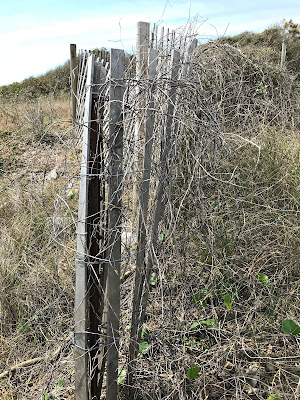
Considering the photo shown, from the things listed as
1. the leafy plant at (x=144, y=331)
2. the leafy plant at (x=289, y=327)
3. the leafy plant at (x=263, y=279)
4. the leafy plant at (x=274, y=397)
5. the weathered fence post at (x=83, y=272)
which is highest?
the weathered fence post at (x=83, y=272)

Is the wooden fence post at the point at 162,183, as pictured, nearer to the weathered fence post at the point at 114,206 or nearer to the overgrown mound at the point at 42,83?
the weathered fence post at the point at 114,206

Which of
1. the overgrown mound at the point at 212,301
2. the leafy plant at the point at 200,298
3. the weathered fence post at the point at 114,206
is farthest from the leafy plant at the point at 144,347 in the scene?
the leafy plant at the point at 200,298

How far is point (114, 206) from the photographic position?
150 cm

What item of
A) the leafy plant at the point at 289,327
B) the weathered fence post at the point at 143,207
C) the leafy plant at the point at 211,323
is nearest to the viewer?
the weathered fence post at the point at 143,207

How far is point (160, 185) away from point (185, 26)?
5.37ft

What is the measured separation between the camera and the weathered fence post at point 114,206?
4.79 feet

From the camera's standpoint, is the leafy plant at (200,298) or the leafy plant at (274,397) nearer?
the leafy plant at (274,397)

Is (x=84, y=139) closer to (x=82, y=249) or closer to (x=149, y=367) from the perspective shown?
(x=82, y=249)

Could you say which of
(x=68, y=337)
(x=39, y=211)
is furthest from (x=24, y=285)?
(x=39, y=211)

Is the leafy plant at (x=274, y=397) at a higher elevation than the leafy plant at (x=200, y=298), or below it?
below

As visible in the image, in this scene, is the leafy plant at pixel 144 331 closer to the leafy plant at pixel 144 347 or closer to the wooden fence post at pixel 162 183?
the leafy plant at pixel 144 347

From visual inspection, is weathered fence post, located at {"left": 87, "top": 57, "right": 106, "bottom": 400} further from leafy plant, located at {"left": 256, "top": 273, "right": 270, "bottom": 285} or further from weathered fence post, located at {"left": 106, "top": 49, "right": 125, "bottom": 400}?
leafy plant, located at {"left": 256, "top": 273, "right": 270, "bottom": 285}

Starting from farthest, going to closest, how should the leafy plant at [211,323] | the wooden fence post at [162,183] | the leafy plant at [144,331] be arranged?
the leafy plant at [211,323]
the leafy plant at [144,331]
the wooden fence post at [162,183]

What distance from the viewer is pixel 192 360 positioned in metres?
2.01
